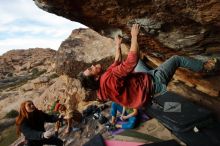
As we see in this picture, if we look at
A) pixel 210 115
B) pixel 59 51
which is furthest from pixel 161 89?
pixel 59 51

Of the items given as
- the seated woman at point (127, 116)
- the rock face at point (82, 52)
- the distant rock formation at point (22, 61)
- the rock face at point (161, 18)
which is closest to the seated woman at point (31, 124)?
the seated woman at point (127, 116)

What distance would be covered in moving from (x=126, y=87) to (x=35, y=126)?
123 inches

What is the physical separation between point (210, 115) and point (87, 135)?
4.19 metres

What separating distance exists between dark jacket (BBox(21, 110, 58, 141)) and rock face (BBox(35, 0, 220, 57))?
8.86 feet

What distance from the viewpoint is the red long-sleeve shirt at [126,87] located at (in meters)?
5.08

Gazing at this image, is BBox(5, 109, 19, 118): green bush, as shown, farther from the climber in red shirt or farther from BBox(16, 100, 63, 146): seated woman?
the climber in red shirt

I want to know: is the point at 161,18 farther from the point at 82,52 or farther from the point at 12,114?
the point at 12,114

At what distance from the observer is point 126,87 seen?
5332 mm

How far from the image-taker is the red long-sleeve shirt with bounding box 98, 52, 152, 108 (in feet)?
16.7

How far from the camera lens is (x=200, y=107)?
616 centimetres

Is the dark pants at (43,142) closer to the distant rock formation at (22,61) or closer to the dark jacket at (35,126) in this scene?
the dark jacket at (35,126)

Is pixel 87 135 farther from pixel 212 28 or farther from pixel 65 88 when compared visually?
pixel 65 88

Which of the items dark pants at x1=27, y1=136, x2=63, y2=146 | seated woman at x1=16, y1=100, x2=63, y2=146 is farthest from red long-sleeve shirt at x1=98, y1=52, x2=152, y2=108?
dark pants at x1=27, y1=136, x2=63, y2=146

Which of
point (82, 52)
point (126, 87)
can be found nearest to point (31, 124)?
point (126, 87)
